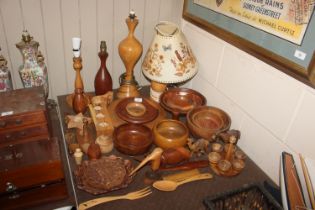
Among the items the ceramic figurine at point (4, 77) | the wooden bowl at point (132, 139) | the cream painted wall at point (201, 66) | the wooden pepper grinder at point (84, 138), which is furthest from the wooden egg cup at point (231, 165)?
the ceramic figurine at point (4, 77)

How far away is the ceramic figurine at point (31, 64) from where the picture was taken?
1.17 meters

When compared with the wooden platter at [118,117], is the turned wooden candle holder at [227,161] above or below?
below

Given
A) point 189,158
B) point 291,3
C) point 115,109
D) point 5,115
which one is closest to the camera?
point 291,3

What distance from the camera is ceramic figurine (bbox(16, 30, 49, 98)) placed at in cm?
117

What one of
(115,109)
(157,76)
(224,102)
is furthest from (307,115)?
(115,109)

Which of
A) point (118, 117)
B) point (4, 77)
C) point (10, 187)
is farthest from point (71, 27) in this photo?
point (10, 187)

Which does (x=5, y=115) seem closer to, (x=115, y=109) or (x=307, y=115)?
(x=115, y=109)

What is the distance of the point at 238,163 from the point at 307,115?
297 millimetres

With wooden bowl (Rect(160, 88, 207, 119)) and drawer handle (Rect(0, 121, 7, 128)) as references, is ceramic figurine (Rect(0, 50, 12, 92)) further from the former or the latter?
wooden bowl (Rect(160, 88, 207, 119))

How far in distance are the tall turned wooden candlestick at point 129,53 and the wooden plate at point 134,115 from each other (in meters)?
0.11

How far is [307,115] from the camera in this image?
89cm

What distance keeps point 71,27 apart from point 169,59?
1.59ft

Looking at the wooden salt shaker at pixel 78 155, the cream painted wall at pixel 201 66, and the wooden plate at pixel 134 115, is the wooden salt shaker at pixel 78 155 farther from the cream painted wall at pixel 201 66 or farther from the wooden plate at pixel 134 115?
the cream painted wall at pixel 201 66

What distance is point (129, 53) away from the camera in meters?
1.33
